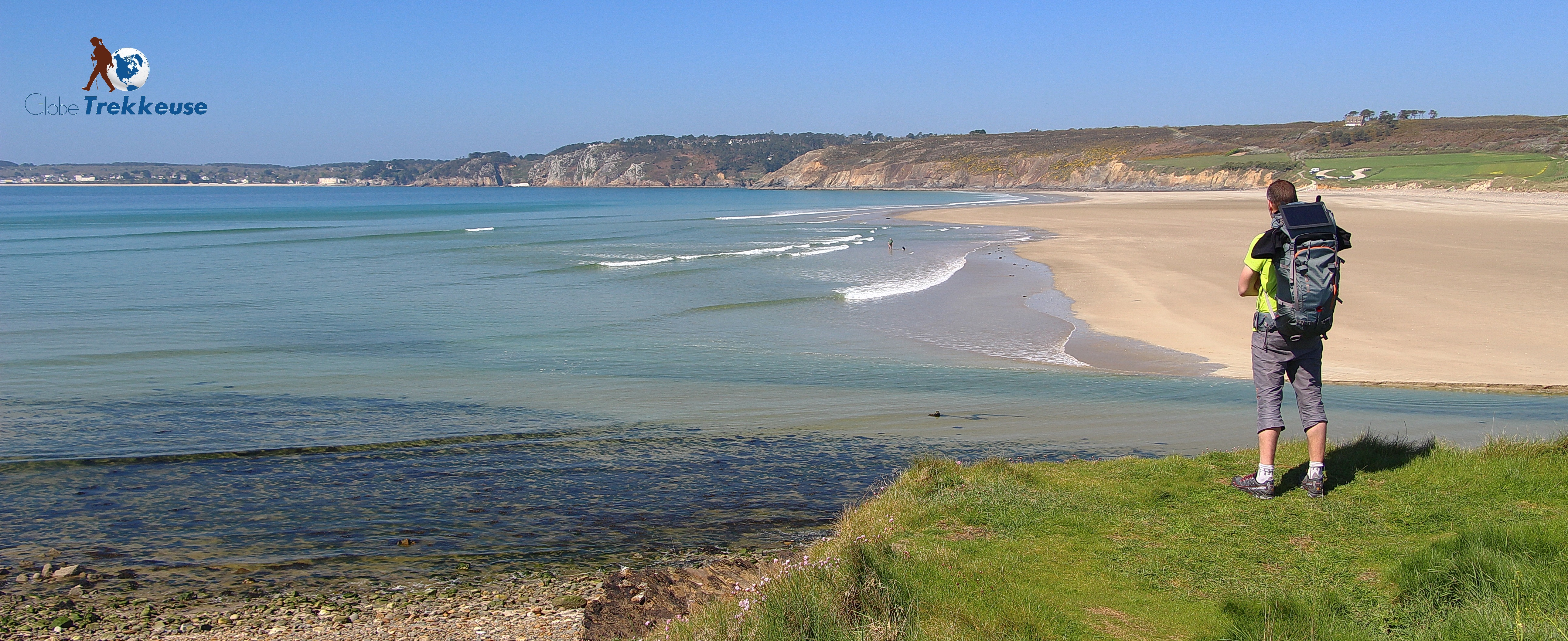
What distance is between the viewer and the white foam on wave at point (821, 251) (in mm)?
29038

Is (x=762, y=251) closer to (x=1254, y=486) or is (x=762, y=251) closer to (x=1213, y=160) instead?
(x=1254, y=486)

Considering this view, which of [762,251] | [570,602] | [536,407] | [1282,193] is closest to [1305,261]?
[1282,193]

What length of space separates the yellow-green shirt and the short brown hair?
18 cm

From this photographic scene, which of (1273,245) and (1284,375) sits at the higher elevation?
(1273,245)

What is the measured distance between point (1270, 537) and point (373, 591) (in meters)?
4.06

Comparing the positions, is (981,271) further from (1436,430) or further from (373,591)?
(373,591)

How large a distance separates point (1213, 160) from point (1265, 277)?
393ft

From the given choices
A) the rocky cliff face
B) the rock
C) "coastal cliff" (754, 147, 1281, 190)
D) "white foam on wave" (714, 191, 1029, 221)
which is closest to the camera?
the rock

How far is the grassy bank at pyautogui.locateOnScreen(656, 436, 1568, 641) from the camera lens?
127 inches

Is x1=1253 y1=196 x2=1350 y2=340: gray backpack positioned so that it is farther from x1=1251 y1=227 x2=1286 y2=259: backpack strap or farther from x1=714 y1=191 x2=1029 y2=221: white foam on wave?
x1=714 y1=191 x2=1029 y2=221: white foam on wave

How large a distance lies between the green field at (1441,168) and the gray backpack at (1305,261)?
6972cm

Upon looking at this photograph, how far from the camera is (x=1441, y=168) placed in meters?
75.2

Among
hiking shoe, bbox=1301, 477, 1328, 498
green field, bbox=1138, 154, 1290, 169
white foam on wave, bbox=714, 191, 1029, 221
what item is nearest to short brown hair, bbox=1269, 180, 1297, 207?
hiking shoe, bbox=1301, 477, 1328, 498

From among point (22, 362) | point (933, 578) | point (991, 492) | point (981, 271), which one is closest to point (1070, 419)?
point (991, 492)
